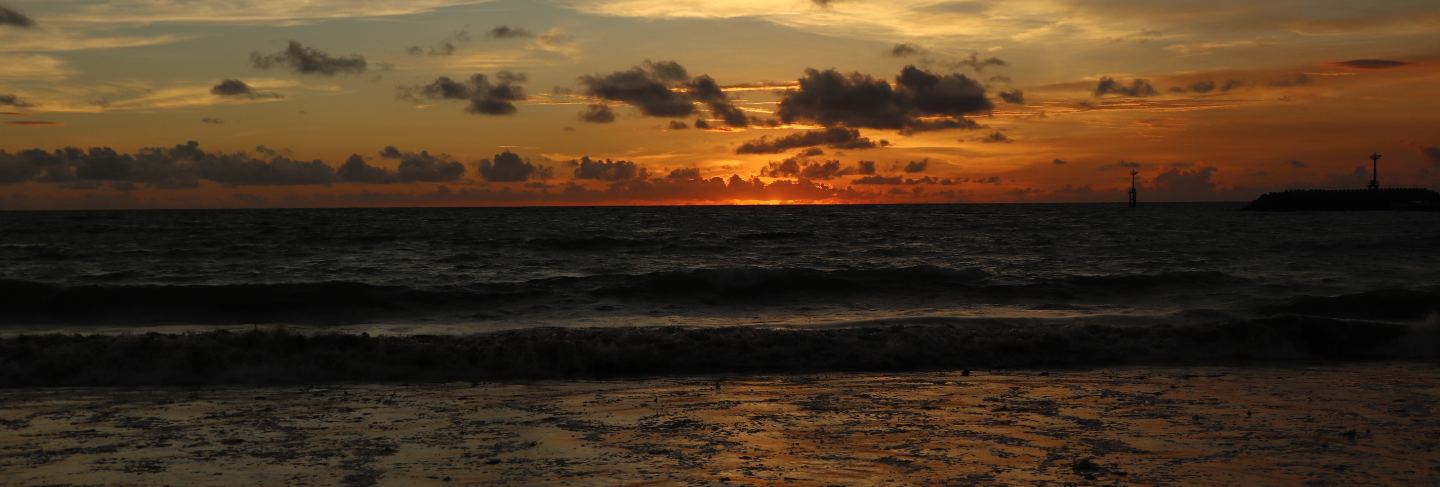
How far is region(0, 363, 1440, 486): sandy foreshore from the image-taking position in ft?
28.9

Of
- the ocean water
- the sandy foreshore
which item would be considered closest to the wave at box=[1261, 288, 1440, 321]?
the ocean water

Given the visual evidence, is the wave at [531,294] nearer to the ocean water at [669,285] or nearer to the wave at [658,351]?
the ocean water at [669,285]

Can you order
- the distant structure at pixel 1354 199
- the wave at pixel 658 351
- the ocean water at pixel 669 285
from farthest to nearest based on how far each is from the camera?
the distant structure at pixel 1354 199, the ocean water at pixel 669 285, the wave at pixel 658 351

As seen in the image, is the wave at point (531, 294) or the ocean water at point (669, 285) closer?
the ocean water at point (669, 285)

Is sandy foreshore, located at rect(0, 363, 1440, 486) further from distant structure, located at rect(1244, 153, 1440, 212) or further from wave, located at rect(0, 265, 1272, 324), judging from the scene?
distant structure, located at rect(1244, 153, 1440, 212)

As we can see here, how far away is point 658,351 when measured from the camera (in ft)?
53.8

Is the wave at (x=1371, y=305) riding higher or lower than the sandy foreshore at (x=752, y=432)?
lower

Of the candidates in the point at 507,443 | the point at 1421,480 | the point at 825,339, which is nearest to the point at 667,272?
the point at 825,339

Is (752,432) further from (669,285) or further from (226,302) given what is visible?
(226,302)

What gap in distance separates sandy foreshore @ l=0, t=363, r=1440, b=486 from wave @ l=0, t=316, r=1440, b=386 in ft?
3.51

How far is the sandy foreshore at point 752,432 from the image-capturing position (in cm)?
882

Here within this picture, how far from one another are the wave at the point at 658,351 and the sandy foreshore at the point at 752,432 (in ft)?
3.51

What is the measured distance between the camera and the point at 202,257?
40.9m

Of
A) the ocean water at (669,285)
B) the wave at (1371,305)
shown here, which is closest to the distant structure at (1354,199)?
the ocean water at (669,285)
